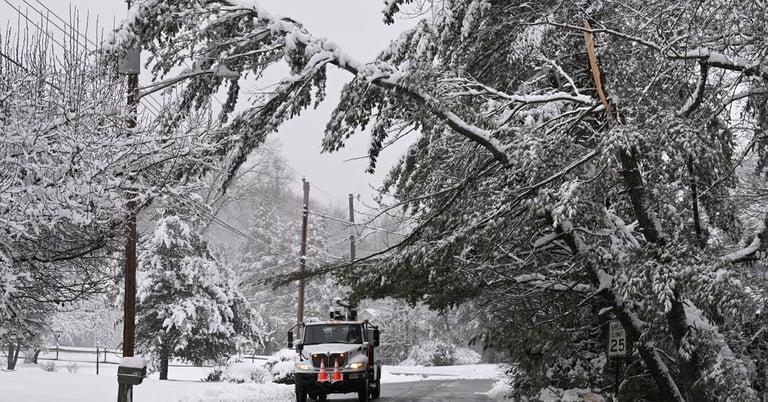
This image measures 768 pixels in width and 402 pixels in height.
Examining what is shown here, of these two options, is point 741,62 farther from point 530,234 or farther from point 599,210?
point 530,234

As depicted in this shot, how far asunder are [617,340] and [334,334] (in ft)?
32.5

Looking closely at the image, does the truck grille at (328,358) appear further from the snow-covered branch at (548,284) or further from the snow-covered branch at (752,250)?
the snow-covered branch at (752,250)

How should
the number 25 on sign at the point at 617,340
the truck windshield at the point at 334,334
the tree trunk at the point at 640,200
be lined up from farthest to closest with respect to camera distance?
the truck windshield at the point at 334,334, the number 25 on sign at the point at 617,340, the tree trunk at the point at 640,200

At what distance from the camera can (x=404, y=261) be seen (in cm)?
A: 956

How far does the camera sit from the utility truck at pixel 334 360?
17719 mm

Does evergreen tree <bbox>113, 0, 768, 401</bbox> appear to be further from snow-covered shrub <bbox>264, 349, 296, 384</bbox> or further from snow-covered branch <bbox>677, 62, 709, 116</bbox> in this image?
snow-covered shrub <bbox>264, 349, 296, 384</bbox>

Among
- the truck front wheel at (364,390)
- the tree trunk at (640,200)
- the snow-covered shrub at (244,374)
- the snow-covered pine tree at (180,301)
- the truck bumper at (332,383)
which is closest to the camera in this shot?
the tree trunk at (640,200)

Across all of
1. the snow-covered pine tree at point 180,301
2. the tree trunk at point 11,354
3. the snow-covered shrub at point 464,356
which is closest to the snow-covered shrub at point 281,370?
the snow-covered pine tree at point 180,301

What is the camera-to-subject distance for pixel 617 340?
10.4 m

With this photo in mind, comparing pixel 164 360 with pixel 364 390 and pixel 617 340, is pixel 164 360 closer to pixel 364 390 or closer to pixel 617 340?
pixel 364 390

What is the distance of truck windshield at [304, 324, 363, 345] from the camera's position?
61.9ft

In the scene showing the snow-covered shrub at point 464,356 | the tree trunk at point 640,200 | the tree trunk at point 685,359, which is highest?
the tree trunk at point 640,200

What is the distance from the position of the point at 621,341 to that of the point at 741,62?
15.8 ft

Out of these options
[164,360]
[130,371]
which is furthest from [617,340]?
[164,360]
